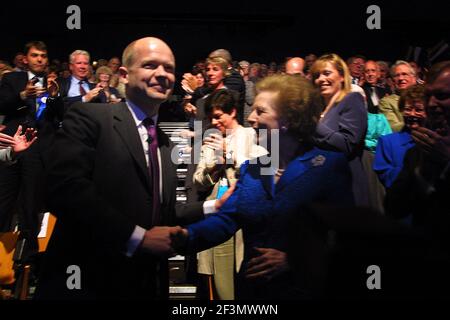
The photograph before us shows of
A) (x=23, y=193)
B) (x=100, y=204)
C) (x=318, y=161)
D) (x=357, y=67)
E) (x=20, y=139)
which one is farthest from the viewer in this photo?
(x=23, y=193)

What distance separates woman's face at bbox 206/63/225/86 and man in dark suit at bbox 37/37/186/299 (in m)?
0.62

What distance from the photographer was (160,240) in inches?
93.4

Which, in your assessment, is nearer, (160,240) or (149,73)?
(160,240)

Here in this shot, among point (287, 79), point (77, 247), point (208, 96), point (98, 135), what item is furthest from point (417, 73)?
point (77, 247)

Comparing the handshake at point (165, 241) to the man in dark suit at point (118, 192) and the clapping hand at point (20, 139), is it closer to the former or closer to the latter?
the man in dark suit at point (118, 192)

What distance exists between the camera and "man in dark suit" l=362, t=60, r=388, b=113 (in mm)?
3045

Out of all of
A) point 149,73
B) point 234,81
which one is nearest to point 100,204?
point 149,73

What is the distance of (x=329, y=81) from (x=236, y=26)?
1.85 ft

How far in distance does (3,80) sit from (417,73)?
2.29 m

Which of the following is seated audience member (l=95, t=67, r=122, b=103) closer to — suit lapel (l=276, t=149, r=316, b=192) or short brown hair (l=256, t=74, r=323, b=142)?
short brown hair (l=256, t=74, r=323, b=142)

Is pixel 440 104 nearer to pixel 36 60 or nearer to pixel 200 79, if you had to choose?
pixel 200 79

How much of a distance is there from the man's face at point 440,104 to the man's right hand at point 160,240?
50.6 inches

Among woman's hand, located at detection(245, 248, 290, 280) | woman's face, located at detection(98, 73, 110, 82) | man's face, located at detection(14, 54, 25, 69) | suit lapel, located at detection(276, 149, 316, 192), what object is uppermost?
man's face, located at detection(14, 54, 25, 69)

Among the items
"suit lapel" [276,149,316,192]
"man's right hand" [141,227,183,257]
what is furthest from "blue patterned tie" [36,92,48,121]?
"suit lapel" [276,149,316,192]
